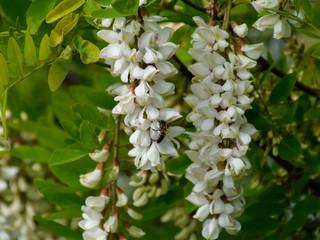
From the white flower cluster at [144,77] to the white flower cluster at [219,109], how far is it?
58mm

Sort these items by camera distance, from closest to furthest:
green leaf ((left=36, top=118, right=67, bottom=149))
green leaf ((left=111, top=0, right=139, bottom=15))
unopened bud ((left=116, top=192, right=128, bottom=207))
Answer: green leaf ((left=111, top=0, right=139, bottom=15)), unopened bud ((left=116, top=192, right=128, bottom=207)), green leaf ((left=36, top=118, right=67, bottom=149))

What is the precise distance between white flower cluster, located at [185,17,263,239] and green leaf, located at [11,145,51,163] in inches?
20.2

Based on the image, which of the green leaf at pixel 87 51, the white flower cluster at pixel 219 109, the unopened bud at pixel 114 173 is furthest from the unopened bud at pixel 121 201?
the green leaf at pixel 87 51

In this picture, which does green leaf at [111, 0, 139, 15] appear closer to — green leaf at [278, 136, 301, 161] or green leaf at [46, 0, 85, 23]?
green leaf at [46, 0, 85, 23]

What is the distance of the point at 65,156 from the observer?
1020mm

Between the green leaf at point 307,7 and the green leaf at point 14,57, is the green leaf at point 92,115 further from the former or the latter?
the green leaf at point 307,7

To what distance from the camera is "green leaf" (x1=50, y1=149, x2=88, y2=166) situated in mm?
1013

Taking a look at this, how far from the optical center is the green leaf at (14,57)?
2.78 ft

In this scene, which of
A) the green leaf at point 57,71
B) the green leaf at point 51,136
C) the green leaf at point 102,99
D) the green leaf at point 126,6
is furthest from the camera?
the green leaf at point 51,136

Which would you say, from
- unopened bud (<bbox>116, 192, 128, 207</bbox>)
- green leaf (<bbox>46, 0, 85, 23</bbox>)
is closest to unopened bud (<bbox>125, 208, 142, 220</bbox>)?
unopened bud (<bbox>116, 192, 128, 207</bbox>)

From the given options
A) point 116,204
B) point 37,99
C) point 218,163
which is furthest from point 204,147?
point 37,99

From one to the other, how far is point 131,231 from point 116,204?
82 mm

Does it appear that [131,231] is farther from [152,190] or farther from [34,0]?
[34,0]

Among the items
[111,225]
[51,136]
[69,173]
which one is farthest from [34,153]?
[111,225]
